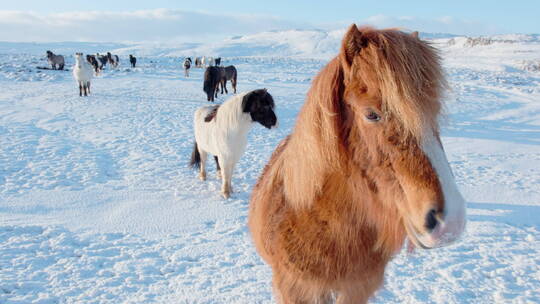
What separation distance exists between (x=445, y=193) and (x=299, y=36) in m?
131

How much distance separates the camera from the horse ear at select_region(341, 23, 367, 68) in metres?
1.30

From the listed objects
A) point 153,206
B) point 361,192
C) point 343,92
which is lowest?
point 153,206

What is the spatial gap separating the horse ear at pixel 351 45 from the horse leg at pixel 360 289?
46.6 inches

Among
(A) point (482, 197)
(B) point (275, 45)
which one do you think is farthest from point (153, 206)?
(B) point (275, 45)

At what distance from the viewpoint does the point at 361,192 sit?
148cm

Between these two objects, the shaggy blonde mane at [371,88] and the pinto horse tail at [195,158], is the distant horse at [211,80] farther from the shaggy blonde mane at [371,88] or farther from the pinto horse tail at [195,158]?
the shaggy blonde mane at [371,88]

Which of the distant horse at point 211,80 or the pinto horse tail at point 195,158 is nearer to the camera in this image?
the pinto horse tail at point 195,158

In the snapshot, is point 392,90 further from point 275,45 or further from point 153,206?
point 275,45

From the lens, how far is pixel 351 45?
1.31m

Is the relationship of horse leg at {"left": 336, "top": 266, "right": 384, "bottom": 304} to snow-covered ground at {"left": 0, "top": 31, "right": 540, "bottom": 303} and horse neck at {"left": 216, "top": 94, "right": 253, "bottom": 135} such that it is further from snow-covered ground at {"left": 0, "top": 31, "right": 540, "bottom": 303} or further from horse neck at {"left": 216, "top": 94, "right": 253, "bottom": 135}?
horse neck at {"left": 216, "top": 94, "right": 253, "bottom": 135}

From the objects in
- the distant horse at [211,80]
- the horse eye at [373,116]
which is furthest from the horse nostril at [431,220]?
the distant horse at [211,80]

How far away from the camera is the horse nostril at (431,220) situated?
3.69 feet

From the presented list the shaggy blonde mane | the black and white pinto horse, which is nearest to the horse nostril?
the shaggy blonde mane

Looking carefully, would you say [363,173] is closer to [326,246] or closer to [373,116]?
[373,116]
